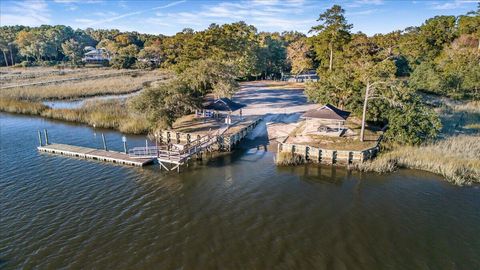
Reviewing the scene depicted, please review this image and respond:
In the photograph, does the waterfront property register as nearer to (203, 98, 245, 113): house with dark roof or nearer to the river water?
(203, 98, 245, 113): house with dark roof

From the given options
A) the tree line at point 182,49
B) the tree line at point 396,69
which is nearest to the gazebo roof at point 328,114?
the tree line at point 396,69

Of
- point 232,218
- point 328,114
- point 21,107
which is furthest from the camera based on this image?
point 21,107

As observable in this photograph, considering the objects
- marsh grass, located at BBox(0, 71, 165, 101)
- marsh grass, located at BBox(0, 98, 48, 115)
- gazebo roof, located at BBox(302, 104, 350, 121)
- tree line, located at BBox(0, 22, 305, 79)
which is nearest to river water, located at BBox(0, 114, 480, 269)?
gazebo roof, located at BBox(302, 104, 350, 121)

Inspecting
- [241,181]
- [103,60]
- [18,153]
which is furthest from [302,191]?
[103,60]

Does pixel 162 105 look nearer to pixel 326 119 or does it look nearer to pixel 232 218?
pixel 326 119

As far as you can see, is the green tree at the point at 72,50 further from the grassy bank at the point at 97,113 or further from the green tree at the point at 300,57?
the green tree at the point at 300,57

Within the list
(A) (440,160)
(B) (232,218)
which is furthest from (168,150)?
(A) (440,160)
